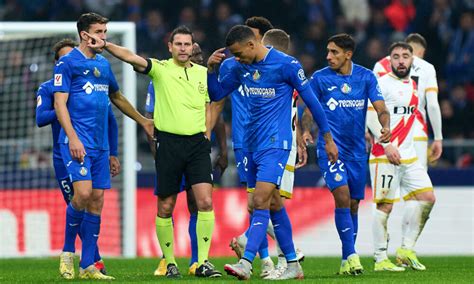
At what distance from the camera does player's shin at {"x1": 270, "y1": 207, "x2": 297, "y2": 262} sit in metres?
10.9

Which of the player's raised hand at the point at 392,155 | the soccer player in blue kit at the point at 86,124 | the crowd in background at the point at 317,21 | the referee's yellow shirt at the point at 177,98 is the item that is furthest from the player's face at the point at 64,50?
the crowd in background at the point at 317,21

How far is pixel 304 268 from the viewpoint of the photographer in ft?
44.2

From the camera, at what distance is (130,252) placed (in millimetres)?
17391

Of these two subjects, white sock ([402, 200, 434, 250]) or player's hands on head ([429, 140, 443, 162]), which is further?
player's hands on head ([429, 140, 443, 162])

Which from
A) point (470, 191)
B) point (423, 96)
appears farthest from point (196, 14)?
point (423, 96)

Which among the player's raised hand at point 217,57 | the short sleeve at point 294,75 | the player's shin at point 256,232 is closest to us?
the player's shin at point 256,232

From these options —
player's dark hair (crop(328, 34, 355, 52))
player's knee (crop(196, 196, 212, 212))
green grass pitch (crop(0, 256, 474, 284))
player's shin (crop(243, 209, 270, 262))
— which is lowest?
green grass pitch (crop(0, 256, 474, 284))

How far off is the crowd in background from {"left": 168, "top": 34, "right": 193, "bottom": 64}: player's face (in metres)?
10.1

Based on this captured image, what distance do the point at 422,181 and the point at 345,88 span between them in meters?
2.35

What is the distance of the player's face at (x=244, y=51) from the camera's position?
10.5 metres

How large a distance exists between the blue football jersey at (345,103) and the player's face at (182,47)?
1430 millimetres

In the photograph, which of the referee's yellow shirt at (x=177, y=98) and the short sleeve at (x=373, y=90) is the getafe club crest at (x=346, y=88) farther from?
the referee's yellow shirt at (x=177, y=98)

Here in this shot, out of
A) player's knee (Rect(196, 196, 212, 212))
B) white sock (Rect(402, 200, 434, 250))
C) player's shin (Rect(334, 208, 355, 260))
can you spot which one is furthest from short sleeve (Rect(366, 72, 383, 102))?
white sock (Rect(402, 200, 434, 250))

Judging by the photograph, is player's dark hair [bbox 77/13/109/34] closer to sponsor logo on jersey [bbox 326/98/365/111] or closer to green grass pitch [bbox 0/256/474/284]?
green grass pitch [bbox 0/256/474/284]
